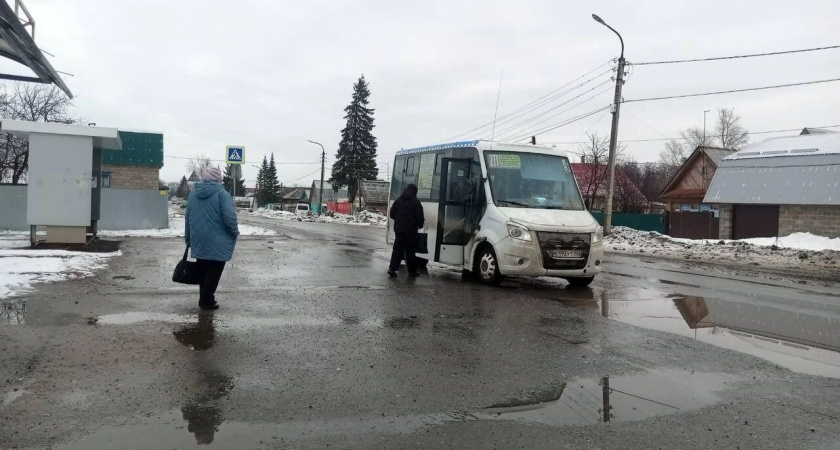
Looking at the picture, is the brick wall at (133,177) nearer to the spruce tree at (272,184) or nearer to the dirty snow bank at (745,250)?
the dirty snow bank at (745,250)

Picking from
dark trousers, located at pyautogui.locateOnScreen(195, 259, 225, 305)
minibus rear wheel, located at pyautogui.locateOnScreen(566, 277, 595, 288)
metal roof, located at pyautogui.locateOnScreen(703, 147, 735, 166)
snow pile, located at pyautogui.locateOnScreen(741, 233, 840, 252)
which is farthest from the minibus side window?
metal roof, located at pyautogui.locateOnScreen(703, 147, 735, 166)

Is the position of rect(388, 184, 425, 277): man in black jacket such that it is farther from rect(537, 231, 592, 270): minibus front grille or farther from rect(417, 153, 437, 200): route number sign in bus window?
rect(537, 231, 592, 270): minibus front grille

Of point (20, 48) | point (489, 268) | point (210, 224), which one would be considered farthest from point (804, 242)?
point (20, 48)

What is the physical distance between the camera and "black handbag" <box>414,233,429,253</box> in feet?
39.2

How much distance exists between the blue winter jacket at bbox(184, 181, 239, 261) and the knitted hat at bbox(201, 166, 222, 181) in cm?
13

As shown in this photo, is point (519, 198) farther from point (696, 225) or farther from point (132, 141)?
point (696, 225)

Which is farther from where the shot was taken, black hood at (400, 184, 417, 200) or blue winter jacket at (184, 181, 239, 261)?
black hood at (400, 184, 417, 200)

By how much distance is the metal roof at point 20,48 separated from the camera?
7.95 metres

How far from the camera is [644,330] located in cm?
707

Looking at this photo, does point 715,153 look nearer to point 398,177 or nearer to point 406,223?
point 398,177

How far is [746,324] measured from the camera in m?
7.72

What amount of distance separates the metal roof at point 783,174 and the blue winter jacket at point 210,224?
26.3 m

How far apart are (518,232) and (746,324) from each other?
11.4 ft

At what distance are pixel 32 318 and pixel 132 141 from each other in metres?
20.6
